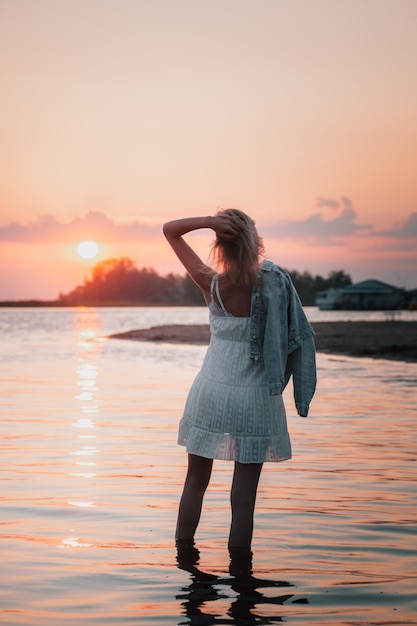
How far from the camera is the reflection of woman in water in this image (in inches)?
221

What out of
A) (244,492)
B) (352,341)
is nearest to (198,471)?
(244,492)

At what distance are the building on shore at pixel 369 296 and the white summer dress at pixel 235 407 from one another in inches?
6679

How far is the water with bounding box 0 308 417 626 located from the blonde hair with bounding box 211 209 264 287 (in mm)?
1688

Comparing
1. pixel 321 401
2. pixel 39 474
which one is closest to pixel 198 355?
pixel 321 401

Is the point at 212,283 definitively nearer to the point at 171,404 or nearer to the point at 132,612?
the point at 132,612

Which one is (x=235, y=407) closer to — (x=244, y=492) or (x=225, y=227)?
(x=244, y=492)

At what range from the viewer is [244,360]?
5742 mm

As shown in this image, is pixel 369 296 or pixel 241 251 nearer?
pixel 241 251

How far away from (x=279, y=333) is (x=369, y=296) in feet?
598

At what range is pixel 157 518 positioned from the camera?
7.46 metres

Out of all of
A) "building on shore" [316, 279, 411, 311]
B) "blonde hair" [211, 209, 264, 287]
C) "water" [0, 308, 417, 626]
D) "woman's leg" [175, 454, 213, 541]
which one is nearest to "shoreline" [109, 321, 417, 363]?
"water" [0, 308, 417, 626]

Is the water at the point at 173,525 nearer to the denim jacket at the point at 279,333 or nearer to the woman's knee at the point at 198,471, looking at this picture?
the woman's knee at the point at 198,471

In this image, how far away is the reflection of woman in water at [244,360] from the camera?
561 cm

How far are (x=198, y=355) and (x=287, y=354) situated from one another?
27.1 m
